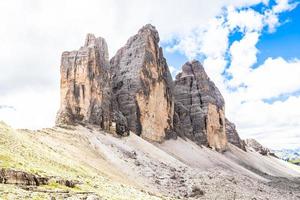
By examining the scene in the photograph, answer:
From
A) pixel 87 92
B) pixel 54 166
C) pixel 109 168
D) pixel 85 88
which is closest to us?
pixel 54 166

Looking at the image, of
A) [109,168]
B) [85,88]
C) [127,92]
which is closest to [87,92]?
[85,88]

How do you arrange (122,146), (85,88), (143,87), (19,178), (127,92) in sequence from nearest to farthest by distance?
(19,178) → (122,146) → (85,88) → (127,92) → (143,87)

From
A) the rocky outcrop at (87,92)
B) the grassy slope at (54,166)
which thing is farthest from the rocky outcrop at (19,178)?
the rocky outcrop at (87,92)

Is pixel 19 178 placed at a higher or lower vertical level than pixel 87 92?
lower

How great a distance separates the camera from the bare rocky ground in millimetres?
62938

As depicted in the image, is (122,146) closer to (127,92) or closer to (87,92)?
(87,92)

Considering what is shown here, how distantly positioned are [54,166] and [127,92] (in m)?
89.6

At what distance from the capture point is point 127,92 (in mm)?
160000

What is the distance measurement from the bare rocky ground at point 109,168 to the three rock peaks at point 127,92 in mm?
8830

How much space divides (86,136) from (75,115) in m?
15.8

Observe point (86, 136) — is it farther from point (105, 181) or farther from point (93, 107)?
point (105, 181)

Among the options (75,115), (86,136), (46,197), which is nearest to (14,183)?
(46,197)

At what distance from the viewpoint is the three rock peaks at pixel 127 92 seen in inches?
5266

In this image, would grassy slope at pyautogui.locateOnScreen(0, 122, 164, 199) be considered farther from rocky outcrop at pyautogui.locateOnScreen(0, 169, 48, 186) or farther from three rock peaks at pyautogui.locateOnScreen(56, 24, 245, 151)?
three rock peaks at pyautogui.locateOnScreen(56, 24, 245, 151)
